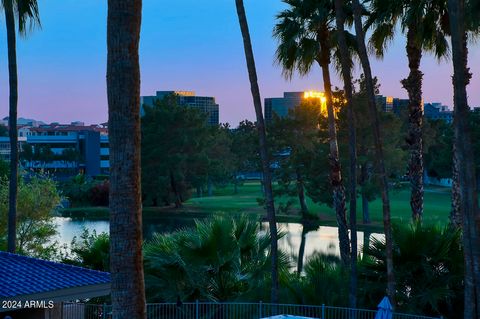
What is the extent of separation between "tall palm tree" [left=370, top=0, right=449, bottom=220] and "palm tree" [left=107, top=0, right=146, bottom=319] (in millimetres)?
14773

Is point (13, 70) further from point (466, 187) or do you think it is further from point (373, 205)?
point (373, 205)

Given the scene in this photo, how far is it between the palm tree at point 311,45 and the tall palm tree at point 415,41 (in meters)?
1.87

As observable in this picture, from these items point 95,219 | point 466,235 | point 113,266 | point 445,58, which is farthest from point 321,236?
point 113,266

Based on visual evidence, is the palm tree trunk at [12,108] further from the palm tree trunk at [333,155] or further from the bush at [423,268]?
the bush at [423,268]

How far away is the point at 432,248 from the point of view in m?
17.4

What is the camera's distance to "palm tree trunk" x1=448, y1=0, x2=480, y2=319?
611 inches

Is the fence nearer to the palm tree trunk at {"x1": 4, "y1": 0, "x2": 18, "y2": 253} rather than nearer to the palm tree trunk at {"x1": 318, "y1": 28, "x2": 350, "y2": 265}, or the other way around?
the palm tree trunk at {"x1": 4, "y1": 0, "x2": 18, "y2": 253}

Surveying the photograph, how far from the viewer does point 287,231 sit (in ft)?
139

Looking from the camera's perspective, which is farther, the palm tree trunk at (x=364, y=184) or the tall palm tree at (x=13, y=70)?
the palm tree trunk at (x=364, y=184)

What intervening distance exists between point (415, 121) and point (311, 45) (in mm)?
4688

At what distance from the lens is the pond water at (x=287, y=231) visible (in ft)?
Answer: 159

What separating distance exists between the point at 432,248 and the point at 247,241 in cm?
467

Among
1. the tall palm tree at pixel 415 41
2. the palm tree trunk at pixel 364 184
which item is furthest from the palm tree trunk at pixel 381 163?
the palm tree trunk at pixel 364 184

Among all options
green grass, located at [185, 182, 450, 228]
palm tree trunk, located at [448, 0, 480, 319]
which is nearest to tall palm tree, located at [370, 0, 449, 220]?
palm tree trunk, located at [448, 0, 480, 319]
